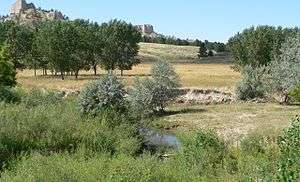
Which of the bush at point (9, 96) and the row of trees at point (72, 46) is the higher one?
the row of trees at point (72, 46)

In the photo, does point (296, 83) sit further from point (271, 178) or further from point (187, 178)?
point (271, 178)

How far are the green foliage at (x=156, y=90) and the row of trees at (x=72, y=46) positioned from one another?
127 feet

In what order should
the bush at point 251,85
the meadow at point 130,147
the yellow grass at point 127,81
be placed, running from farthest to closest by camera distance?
the yellow grass at point 127,81, the bush at point 251,85, the meadow at point 130,147

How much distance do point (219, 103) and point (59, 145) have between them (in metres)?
34.5

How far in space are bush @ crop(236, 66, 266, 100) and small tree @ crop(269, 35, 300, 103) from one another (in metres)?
1.33

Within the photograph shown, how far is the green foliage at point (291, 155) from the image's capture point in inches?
528

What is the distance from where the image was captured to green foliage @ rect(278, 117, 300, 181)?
44.0 ft

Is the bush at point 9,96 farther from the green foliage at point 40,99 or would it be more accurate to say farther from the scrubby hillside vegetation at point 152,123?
the green foliage at point 40,99

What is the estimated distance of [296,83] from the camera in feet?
181

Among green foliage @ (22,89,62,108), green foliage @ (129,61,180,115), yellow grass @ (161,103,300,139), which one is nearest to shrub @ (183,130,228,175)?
yellow grass @ (161,103,300,139)

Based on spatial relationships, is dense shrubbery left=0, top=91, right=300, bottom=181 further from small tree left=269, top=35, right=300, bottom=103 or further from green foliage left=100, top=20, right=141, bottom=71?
green foliage left=100, top=20, right=141, bottom=71

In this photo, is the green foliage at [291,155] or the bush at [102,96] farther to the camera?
the bush at [102,96]

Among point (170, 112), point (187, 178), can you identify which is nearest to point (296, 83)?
point (170, 112)

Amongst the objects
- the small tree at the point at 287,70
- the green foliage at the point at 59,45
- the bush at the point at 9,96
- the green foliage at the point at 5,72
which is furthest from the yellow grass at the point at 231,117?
the green foliage at the point at 59,45
